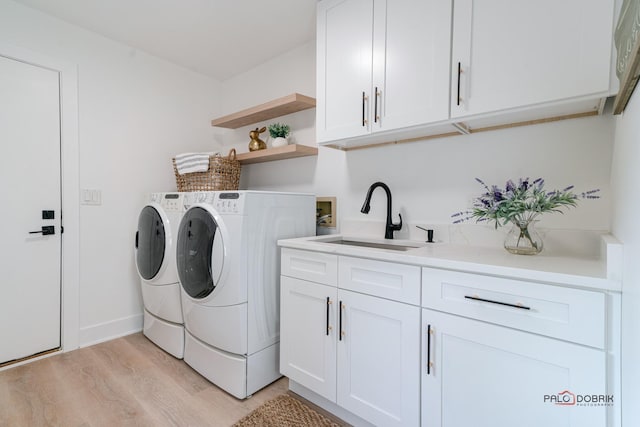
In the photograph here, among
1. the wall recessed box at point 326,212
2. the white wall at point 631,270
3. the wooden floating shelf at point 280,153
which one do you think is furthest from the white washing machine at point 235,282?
the white wall at point 631,270

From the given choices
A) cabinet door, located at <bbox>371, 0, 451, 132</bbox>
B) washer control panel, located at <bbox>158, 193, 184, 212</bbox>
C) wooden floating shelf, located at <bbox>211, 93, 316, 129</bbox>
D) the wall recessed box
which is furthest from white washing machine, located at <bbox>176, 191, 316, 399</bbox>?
cabinet door, located at <bbox>371, 0, 451, 132</bbox>

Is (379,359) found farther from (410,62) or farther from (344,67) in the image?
(344,67)

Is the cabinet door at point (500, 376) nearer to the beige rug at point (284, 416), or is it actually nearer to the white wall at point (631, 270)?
the white wall at point (631, 270)

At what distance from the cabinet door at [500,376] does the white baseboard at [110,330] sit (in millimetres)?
2415

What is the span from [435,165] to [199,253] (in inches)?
59.4

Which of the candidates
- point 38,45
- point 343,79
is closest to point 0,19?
point 38,45

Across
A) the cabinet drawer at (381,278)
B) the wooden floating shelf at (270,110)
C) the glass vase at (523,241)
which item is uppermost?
the wooden floating shelf at (270,110)

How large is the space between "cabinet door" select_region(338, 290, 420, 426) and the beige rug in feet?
0.70

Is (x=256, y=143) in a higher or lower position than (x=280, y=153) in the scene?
higher

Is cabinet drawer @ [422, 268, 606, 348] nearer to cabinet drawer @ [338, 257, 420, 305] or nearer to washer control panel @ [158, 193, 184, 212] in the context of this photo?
cabinet drawer @ [338, 257, 420, 305]

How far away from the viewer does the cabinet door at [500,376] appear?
2.87 feet

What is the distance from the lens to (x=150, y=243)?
7.48ft

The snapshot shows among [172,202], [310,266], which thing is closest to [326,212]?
[310,266]

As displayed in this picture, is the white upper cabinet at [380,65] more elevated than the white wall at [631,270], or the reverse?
the white upper cabinet at [380,65]
